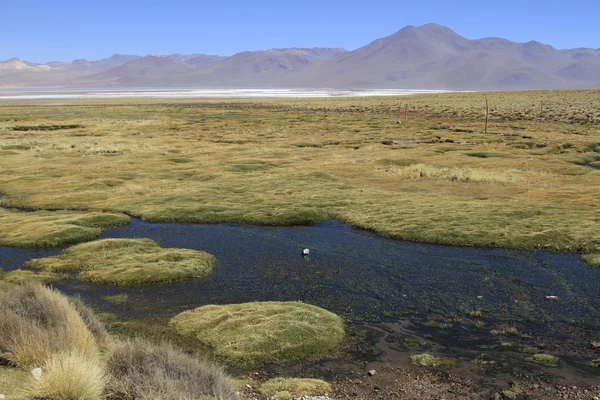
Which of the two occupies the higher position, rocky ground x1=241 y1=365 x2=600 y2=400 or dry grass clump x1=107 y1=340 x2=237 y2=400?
dry grass clump x1=107 y1=340 x2=237 y2=400

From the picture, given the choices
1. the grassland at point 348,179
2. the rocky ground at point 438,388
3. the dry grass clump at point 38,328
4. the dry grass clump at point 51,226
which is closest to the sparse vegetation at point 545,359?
the rocky ground at point 438,388

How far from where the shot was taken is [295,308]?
1652 centimetres

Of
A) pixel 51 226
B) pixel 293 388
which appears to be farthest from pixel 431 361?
pixel 51 226

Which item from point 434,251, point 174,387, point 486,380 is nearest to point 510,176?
point 434,251

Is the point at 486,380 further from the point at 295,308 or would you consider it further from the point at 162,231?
the point at 162,231

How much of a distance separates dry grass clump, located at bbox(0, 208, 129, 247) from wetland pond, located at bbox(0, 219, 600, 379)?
959 millimetres

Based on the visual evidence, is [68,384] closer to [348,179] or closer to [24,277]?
[24,277]

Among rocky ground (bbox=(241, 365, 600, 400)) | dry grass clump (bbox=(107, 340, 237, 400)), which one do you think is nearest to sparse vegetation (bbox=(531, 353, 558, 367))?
rocky ground (bbox=(241, 365, 600, 400))

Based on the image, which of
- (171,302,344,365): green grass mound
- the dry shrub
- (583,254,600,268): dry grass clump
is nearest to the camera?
the dry shrub

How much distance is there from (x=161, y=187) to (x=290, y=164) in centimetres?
1328

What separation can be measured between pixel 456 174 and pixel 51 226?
2723 cm

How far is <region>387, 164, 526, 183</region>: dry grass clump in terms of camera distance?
37812 mm

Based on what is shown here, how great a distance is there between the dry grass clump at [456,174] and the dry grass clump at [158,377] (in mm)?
30839

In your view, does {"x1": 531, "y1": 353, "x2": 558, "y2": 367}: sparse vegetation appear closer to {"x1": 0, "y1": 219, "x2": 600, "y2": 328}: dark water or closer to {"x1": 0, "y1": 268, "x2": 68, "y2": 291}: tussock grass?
{"x1": 0, "y1": 219, "x2": 600, "y2": 328}: dark water
